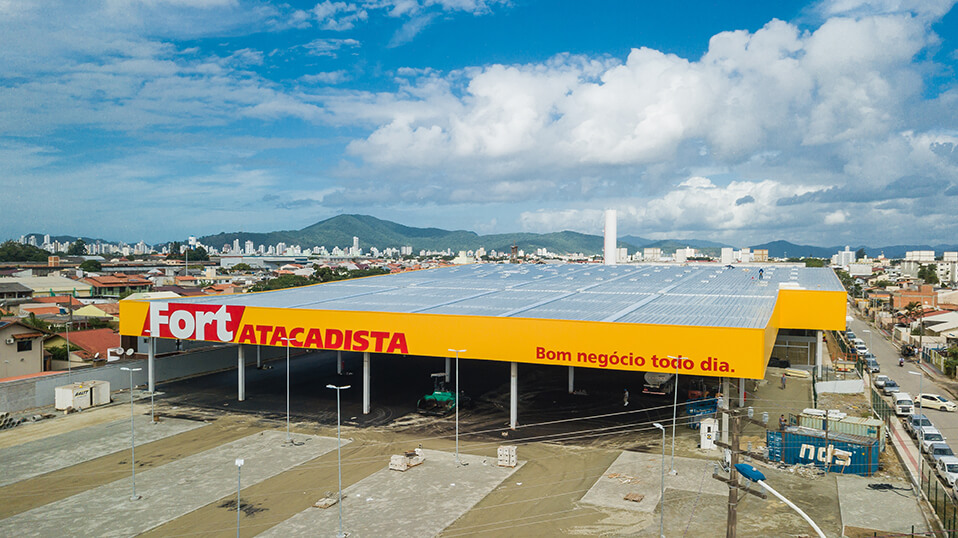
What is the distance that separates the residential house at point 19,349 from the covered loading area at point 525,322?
1119 cm

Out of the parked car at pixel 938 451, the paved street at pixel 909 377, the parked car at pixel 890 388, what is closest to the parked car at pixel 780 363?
the parked car at pixel 890 388

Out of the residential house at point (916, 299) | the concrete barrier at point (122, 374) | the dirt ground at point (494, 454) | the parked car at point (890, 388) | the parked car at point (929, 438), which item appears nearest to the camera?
the dirt ground at point (494, 454)

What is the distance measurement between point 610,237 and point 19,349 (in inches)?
3408

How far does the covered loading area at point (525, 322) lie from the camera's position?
29781 millimetres

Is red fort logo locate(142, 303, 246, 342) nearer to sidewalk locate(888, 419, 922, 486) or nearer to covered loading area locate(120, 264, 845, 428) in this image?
covered loading area locate(120, 264, 845, 428)

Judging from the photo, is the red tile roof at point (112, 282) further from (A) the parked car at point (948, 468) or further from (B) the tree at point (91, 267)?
(A) the parked car at point (948, 468)

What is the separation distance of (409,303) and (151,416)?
701 inches

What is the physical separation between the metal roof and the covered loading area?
0.36 ft

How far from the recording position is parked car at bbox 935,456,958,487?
89.8ft

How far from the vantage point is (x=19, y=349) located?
47.1 metres

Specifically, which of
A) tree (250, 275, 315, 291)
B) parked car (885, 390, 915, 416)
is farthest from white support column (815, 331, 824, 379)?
tree (250, 275, 315, 291)

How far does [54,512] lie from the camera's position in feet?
77.7

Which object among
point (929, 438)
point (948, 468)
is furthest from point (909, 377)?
point (948, 468)

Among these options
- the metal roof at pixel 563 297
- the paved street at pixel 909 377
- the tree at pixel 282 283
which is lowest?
the paved street at pixel 909 377
